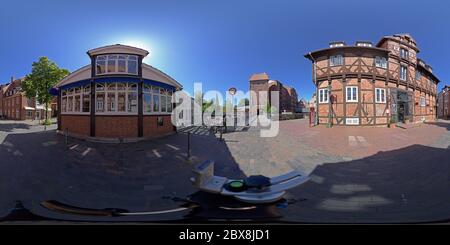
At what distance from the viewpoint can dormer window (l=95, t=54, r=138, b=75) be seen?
167 cm

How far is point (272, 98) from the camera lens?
176 cm

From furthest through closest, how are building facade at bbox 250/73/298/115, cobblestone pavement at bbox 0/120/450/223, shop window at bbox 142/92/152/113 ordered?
shop window at bbox 142/92/152/113 < building facade at bbox 250/73/298/115 < cobblestone pavement at bbox 0/120/450/223

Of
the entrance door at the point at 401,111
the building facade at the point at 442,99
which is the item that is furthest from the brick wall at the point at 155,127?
the building facade at the point at 442,99

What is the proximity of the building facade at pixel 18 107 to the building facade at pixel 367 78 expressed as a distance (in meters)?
2.88

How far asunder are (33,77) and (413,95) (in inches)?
214

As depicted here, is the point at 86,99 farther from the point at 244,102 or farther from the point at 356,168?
the point at 356,168

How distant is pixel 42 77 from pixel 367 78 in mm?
3762

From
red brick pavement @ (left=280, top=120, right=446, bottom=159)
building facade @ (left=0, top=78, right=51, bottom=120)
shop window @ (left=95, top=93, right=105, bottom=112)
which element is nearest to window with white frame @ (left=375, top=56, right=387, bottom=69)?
red brick pavement @ (left=280, top=120, right=446, bottom=159)

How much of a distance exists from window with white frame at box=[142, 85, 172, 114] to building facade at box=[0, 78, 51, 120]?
1025mm

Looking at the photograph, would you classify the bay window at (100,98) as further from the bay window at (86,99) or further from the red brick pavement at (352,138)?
the red brick pavement at (352,138)

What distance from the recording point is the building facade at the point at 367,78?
6.00 feet

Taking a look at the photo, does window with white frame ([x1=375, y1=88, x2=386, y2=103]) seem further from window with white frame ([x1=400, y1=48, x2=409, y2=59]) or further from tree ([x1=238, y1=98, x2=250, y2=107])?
tree ([x1=238, y1=98, x2=250, y2=107])

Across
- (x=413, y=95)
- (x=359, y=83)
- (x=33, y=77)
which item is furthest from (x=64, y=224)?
(x=413, y=95)
